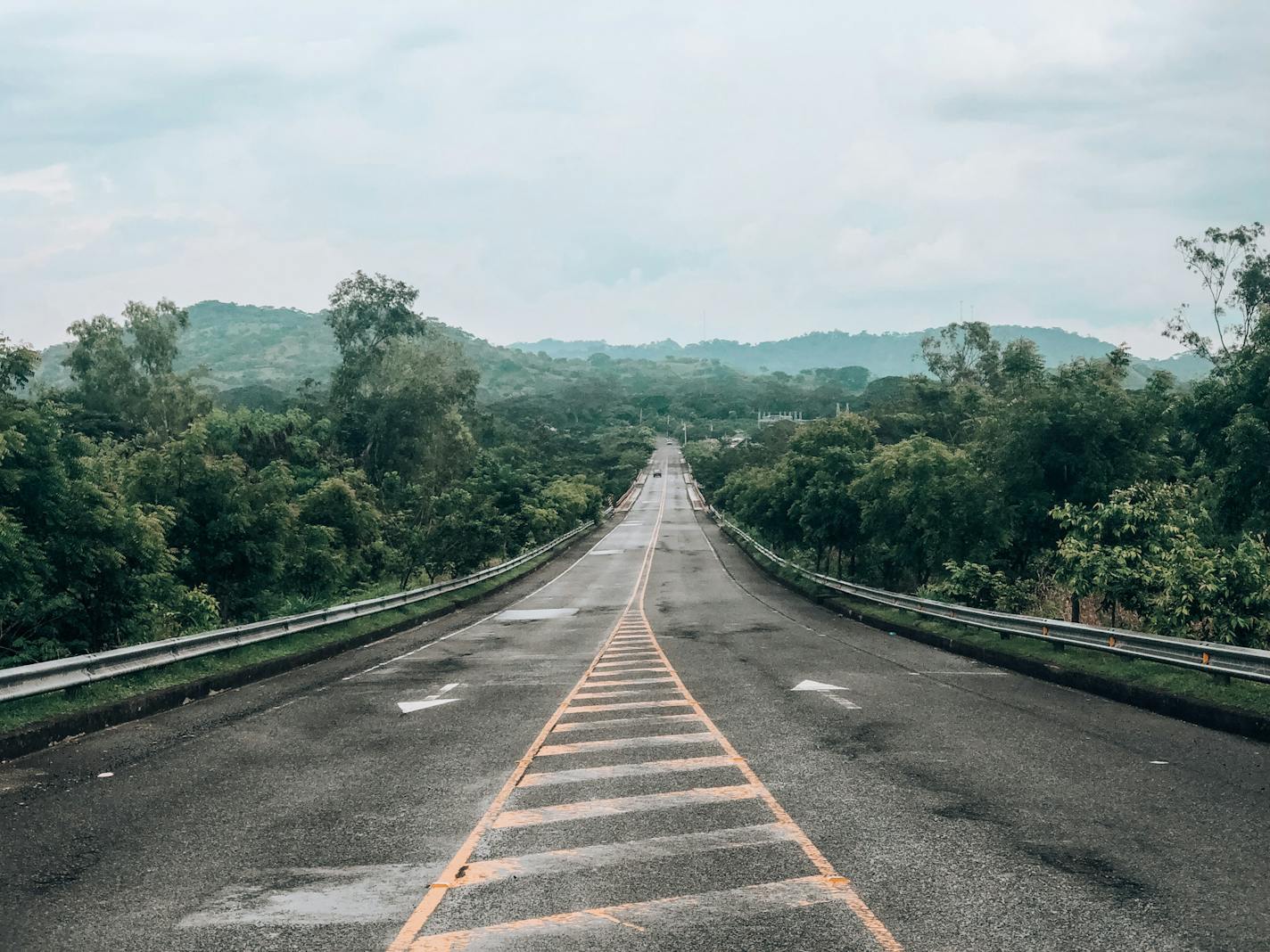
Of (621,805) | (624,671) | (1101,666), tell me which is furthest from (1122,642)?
(621,805)

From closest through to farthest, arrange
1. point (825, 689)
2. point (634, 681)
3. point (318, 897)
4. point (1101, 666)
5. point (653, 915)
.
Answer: point (653, 915), point (318, 897), point (825, 689), point (634, 681), point (1101, 666)

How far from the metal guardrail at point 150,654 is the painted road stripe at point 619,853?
281 inches

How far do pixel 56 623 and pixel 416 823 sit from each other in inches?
619

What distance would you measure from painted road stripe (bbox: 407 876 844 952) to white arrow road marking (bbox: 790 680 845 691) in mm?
8940

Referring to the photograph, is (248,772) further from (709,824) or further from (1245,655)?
(1245,655)

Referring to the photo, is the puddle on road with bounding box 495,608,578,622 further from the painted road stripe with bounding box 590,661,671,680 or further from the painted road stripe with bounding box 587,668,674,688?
the painted road stripe with bounding box 587,668,674,688

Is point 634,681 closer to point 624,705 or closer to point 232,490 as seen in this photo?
point 624,705

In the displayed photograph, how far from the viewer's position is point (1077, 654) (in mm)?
18125

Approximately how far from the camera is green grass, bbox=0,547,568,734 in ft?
39.9

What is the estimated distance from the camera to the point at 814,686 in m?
15.7

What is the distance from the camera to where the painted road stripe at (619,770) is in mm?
9602

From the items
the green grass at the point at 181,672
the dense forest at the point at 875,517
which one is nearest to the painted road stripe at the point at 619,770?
the green grass at the point at 181,672

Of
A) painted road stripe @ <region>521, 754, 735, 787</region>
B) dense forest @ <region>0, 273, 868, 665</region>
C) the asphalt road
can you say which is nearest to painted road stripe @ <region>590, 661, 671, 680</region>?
the asphalt road

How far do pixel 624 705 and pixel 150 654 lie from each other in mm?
6701
